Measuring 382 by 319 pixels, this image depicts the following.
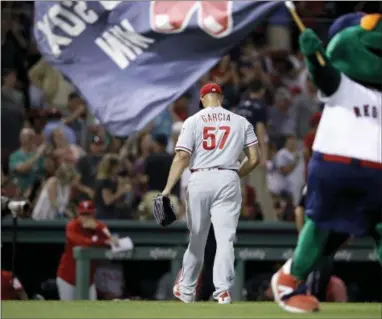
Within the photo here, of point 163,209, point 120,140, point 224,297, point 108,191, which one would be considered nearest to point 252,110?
point 108,191

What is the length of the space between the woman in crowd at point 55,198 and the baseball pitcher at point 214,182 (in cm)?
434

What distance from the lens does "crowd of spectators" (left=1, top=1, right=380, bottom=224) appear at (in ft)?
55.0

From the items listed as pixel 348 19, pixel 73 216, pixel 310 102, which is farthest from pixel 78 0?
pixel 348 19

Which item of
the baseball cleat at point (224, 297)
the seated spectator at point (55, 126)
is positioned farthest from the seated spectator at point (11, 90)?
the baseball cleat at point (224, 297)

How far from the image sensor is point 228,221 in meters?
12.5

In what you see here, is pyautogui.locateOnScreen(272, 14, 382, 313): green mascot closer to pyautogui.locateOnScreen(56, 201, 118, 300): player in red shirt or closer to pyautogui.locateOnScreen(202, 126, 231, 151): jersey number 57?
pyautogui.locateOnScreen(202, 126, 231, 151): jersey number 57

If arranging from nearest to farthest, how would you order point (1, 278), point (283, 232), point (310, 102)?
point (1, 278)
point (283, 232)
point (310, 102)

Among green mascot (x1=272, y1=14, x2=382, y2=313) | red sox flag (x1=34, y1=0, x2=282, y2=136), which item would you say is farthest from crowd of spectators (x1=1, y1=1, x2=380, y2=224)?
green mascot (x1=272, y1=14, x2=382, y2=313)

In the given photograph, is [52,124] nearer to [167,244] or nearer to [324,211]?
[167,244]

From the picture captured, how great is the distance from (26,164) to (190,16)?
8.92ft

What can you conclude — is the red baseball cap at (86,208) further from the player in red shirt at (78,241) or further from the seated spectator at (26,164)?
the seated spectator at (26,164)

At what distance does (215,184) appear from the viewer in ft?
40.9

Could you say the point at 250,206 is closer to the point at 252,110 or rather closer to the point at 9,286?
the point at 252,110

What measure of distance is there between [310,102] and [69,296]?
16.4 ft
